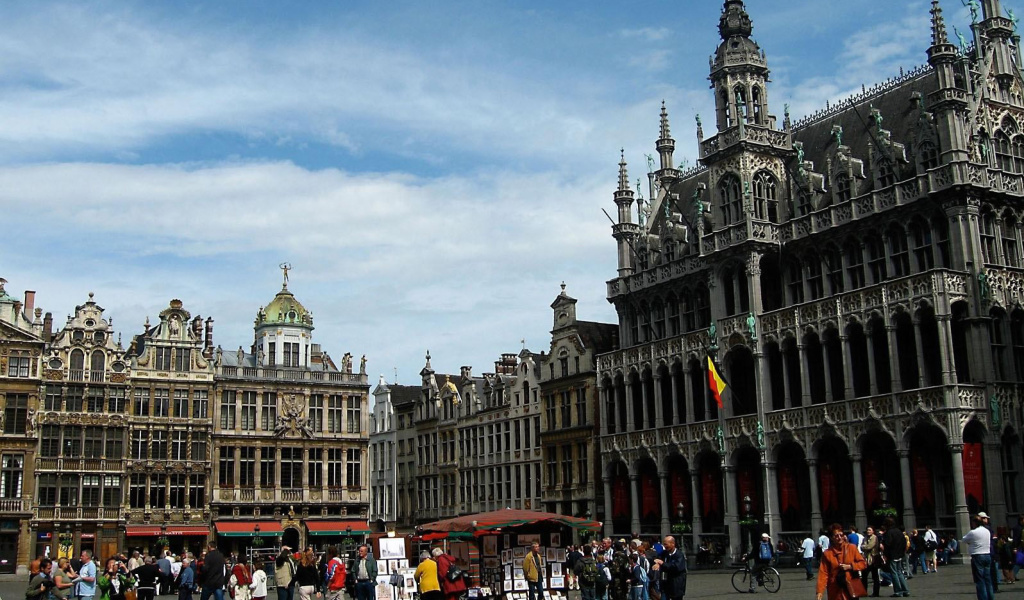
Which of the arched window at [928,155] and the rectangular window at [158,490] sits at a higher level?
the arched window at [928,155]

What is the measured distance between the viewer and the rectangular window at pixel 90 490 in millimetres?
62812

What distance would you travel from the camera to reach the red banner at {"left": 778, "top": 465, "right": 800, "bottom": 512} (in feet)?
152

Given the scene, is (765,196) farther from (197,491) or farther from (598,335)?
(197,491)

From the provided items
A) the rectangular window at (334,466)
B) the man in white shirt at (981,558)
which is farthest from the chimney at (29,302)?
the man in white shirt at (981,558)

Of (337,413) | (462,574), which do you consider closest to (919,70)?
(462,574)

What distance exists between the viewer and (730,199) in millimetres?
50594

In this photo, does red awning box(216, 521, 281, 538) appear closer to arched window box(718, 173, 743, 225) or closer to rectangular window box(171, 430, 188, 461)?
rectangular window box(171, 430, 188, 461)

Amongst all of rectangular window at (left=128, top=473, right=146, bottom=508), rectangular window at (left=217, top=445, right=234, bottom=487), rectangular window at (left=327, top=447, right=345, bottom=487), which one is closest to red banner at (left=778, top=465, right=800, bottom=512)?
rectangular window at (left=327, top=447, right=345, bottom=487)

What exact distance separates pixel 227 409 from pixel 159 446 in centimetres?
474

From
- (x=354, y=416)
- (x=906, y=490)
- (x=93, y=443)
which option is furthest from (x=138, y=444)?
(x=906, y=490)

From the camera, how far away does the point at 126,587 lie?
2691 cm

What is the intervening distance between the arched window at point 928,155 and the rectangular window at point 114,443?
46.2 metres

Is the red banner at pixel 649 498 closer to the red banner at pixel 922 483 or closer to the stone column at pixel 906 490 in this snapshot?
the stone column at pixel 906 490

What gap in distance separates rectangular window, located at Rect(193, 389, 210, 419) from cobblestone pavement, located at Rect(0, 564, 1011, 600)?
2353 cm
